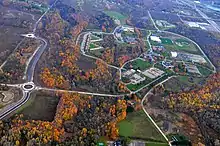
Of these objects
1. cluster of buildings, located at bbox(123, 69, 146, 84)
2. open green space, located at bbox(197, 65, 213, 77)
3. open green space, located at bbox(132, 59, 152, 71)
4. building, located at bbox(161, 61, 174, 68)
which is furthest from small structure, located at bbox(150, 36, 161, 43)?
cluster of buildings, located at bbox(123, 69, 146, 84)

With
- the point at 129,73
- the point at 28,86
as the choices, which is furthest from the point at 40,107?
the point at 129,73

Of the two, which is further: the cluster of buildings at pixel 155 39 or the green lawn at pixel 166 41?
the cluster of buildings at pixel 155 39

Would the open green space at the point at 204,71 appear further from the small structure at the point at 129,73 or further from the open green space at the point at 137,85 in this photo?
the small structure at the point at 129,73

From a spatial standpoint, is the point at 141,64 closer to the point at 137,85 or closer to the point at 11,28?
the point at 137,85

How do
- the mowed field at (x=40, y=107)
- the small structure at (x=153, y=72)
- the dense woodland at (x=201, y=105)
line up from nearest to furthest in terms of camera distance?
the mowed field at (x=40, y=107)
the dense woodland at (x=201, y=105)
the small structure at (x=153, y=72)

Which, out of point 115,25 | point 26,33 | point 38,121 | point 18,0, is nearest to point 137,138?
point 38,121

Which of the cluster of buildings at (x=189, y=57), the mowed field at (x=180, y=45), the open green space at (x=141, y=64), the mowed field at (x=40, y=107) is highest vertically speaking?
the mowed field at (x=40, y=107)

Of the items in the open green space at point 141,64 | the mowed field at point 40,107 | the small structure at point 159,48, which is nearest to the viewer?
the mowed field at point 40,107

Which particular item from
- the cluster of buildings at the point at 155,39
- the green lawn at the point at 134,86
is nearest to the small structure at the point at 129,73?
the green lawn at the point at 134,86
